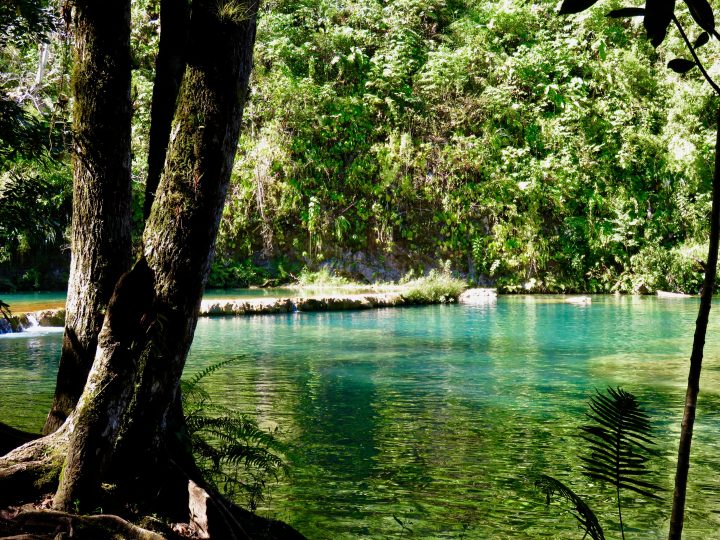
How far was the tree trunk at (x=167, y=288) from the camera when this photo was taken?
9.39 feet

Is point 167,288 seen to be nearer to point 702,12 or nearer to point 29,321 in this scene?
point 702,12

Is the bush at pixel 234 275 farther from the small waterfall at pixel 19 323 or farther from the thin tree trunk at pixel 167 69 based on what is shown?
Answer: the thin tree trunk at pixel 167 69

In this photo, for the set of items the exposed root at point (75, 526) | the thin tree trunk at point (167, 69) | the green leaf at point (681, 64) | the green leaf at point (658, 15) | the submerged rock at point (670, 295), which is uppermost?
the thin tree trunk at point (167, 69)

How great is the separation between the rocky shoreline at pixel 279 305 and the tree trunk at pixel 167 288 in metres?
11.4

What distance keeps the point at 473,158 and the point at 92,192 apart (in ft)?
68.6

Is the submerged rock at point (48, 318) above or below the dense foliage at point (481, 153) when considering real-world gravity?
below

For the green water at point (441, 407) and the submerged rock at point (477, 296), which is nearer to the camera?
the green water at point (441, 407)

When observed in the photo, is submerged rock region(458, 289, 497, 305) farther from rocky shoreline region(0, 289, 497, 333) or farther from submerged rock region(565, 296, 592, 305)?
submerged rock region(565, 296, 592, 305)

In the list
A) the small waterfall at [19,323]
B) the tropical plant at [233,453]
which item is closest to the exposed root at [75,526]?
the tropical plant at [233,453]

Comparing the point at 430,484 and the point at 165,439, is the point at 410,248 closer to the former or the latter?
the point at 430,484

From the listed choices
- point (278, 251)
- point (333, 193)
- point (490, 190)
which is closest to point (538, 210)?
point (490, 190)

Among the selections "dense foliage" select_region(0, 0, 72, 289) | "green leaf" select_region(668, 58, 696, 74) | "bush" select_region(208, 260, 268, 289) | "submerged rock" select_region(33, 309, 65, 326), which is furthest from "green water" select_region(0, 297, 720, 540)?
"bush" select_region(208, 260, 268, 289)

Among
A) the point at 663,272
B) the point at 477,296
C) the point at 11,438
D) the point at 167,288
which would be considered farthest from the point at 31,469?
the point at 663,272

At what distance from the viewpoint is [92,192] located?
11.4ft
